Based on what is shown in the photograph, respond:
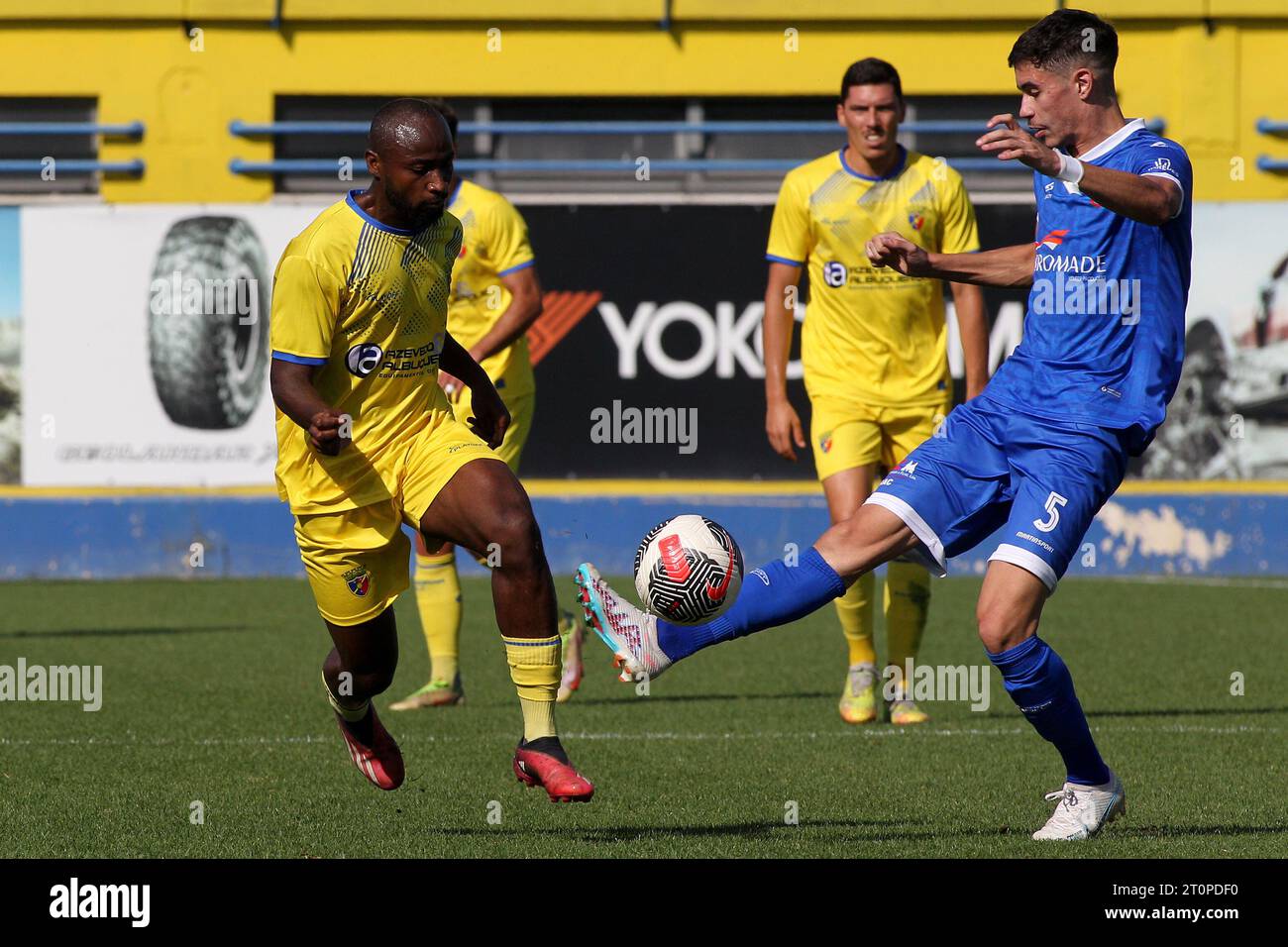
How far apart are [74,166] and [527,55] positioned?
3.98 metres

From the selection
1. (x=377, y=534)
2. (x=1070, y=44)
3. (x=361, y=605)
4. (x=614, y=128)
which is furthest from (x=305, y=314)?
(x=614, y=128)

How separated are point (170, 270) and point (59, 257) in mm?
883

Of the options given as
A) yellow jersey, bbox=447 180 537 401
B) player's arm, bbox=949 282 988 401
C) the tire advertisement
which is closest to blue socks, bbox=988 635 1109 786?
player's arm, bbox=949 282 988 401

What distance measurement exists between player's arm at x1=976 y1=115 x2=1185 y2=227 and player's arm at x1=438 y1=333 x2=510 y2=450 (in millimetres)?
1838

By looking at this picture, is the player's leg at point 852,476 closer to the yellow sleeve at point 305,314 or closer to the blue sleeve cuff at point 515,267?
the blue sleeve cuff at point 515,267

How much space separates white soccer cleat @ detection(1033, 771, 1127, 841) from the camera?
569 cm

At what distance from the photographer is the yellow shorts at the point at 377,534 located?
5.94 metres

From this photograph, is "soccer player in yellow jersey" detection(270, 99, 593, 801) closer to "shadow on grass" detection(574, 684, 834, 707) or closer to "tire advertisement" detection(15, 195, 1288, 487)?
"shadow on grass" detection(574, 684, 834, 707)

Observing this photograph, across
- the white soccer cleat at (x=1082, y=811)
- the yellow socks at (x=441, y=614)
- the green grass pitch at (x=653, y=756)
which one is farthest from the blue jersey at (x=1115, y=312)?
the yellow socks at (x=441, y=614)

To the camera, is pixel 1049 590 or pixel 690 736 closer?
pixel 1049 590

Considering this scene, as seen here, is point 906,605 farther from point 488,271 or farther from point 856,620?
point 488,271

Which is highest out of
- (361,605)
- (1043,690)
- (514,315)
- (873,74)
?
(873,74)

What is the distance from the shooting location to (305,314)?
5.84m
